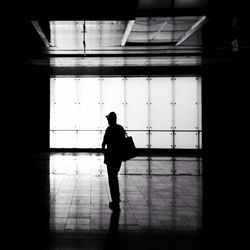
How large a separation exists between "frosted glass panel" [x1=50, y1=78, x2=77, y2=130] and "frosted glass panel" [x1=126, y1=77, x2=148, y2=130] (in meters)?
3.17

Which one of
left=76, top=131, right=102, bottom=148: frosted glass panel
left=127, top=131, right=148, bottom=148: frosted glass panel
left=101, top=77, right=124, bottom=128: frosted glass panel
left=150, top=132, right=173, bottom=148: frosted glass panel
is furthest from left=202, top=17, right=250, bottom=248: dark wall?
left=76, top=131, right=102, bottom=148: frosted glass panel

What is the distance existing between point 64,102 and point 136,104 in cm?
422

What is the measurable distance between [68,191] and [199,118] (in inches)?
546

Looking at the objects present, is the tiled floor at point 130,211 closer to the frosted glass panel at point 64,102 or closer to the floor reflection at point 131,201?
the floor reflection at point 131,201

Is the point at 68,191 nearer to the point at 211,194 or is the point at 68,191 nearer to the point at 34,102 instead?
the point at 211,194

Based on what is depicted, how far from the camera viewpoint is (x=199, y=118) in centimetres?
2164

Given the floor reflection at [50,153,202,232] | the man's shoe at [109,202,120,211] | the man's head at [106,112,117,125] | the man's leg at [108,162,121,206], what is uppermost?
the man's head at [106,112,117,125]

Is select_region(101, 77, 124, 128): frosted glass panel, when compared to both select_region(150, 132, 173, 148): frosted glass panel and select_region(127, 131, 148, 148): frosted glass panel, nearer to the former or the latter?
select_region(127, 131, 148, 148): frosted glass panel

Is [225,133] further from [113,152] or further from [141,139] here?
[113,152]

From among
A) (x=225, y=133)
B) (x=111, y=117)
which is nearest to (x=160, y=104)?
(x=225, y=133)

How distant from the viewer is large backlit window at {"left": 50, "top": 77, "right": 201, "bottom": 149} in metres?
21.6

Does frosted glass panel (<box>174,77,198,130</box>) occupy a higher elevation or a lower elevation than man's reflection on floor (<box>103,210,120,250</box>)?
higher

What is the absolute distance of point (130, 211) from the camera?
7.10 meters

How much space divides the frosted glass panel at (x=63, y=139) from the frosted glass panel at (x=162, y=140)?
4593 mm
